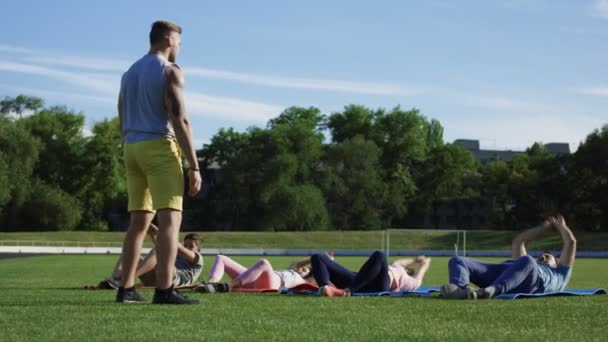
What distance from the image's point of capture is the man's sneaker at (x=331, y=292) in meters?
9.84

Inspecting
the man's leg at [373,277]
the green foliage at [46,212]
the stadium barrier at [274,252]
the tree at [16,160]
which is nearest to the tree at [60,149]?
the green foliage at [46,212]

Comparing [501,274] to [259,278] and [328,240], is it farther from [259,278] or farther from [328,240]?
[328,240]

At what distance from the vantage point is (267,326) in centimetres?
616

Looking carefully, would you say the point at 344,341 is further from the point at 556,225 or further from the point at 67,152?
the point at 67,152

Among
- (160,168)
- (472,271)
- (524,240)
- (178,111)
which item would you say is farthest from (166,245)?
(524,240)

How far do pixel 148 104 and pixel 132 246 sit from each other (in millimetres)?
1267

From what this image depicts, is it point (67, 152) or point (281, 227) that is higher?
point (67, 152)

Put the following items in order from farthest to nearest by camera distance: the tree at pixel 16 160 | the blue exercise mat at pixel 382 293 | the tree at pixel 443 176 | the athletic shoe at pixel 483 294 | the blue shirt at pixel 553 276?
the tree at pixel 443 176, the tree at pixel 16 160, the blue exercise mat at pixel 382 293, the blue shirt at pixel 553 276, the athletic shoe at pixel 483 294

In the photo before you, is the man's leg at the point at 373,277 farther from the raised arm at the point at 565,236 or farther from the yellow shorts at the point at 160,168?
the yellow shorts at the point at 160,168

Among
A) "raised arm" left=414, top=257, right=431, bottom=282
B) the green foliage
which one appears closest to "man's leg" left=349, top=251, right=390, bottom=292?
"raised arm" left=414, top=257, right=431, bottom=282

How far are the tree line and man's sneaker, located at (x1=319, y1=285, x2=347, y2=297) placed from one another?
6184 cm

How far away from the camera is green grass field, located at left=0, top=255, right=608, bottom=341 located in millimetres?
5617

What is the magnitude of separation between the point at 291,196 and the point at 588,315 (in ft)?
240

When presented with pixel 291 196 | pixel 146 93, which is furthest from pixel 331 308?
pixel 291 196
